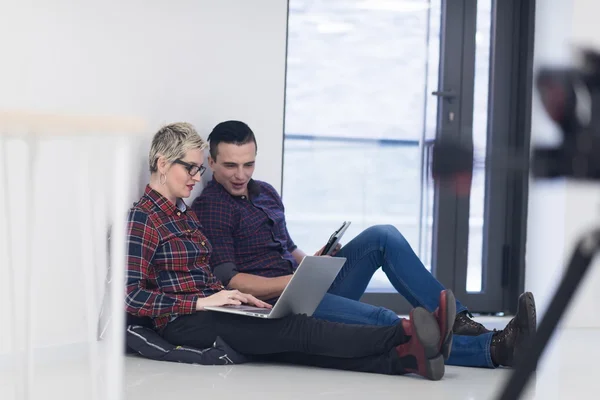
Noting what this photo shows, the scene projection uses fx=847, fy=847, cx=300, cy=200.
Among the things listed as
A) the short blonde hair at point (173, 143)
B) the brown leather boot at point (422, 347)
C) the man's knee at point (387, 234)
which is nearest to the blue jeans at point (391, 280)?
the man's knee at point (387, 234)

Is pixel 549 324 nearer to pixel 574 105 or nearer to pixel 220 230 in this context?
pixel 574 105

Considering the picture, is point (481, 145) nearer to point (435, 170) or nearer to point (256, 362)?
point (435, 170)

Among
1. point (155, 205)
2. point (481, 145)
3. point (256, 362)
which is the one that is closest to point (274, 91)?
point (155, 205)

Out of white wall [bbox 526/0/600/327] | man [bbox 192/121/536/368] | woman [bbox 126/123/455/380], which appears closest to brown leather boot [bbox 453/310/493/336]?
man [bbox 192/121/536/368]

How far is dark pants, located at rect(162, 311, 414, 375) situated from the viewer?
8.55 feet

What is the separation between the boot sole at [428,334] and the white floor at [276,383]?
0.06m

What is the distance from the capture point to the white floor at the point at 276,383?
2273mm

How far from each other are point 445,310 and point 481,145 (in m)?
1.98

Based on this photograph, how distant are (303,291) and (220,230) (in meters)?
0.44

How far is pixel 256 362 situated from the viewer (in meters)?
2.82

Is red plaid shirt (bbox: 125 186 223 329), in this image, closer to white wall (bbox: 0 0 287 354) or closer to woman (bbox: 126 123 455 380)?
woman (bbox: 126 123 455 380)

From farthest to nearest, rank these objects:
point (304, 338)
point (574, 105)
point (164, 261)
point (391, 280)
A: point (391, 280) → point (164, 261) → point (304, 338) → point (574, 105)

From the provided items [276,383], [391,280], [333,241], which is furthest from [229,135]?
[276,383]

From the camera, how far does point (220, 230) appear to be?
292 cm
